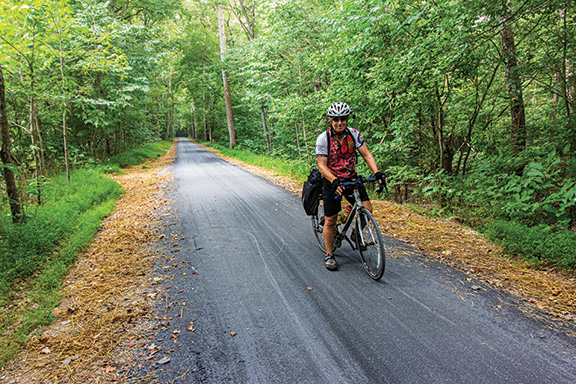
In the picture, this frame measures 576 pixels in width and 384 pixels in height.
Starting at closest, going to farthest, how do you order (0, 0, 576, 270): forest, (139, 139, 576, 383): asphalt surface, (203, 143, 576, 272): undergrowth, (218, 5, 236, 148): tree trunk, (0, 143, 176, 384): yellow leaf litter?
(139, 139, 576, 383): asphalt surface → (0, 143, 176, 384): yellow leaf litter → (203, 143, 576, 272): undergrowth → (0, 0, 576, 270): forest → (218, 5, 236, 148): tree trunk

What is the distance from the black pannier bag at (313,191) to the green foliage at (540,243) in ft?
9.01

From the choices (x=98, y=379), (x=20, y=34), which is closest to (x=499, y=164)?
(x=98, y=379)

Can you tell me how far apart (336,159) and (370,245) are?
3.82 feet

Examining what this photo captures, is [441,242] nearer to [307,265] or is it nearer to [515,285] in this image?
[515,285]

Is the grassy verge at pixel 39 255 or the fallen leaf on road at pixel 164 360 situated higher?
the grassy verge at pixel 39 255

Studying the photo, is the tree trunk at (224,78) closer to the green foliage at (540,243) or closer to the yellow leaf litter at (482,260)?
the yellow leaf litter at (482,260)

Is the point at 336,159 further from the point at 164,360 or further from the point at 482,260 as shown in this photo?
the point at 164,360

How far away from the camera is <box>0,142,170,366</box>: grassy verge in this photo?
278 cm

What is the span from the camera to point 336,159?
364cm

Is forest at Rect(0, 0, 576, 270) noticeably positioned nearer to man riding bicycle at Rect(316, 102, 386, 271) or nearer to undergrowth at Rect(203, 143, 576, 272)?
undergrowth at Rect(203, 143, 576, 272)

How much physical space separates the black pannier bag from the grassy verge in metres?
3.15

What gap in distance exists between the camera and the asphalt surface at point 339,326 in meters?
2.11

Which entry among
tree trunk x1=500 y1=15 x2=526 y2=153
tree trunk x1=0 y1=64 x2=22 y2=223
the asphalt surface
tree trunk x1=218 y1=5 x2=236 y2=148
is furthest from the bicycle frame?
tree trunk x1=218 y1=5 x2=236 y2=148

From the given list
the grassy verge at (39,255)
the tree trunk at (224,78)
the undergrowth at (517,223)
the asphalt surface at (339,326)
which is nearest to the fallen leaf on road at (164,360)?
the asphalt surface at (339,326)
